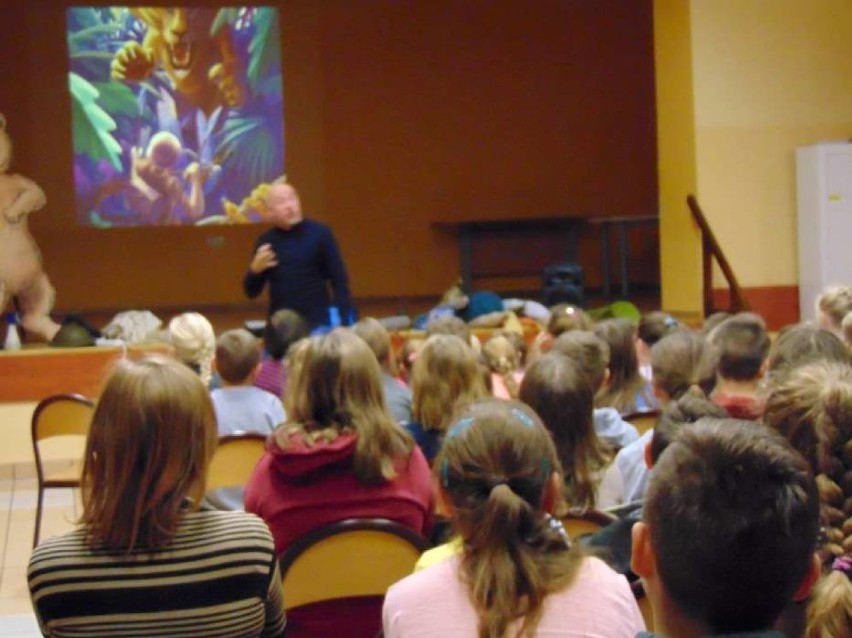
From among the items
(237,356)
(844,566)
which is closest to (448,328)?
(237,356)

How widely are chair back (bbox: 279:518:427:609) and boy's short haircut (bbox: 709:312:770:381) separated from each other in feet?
4.22

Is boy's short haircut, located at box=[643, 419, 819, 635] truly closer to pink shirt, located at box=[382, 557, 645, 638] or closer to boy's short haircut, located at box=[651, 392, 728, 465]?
pink shirt, located at box=[382, 557, 645, 638]

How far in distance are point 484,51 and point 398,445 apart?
8.31 meters

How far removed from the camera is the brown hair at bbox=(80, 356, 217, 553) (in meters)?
1.79

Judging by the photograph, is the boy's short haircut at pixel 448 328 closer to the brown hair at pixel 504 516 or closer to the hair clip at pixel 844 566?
the brown hair at pixel 504 516

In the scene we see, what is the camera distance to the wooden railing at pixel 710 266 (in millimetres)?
7219

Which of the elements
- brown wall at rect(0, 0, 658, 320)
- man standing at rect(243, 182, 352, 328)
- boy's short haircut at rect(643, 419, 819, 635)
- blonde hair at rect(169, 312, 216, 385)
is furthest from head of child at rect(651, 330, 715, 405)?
brown wall at rect(0, 0, 658, 320)

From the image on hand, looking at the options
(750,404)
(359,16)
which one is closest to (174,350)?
(750,404)

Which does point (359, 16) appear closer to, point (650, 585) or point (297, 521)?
point (297, 521)

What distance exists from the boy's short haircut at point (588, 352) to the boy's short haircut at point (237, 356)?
37.4 inches

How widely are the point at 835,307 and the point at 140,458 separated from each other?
2.92m

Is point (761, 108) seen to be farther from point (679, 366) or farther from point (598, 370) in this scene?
point (679, 366)

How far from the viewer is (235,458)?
3.39m

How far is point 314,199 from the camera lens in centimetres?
1027
